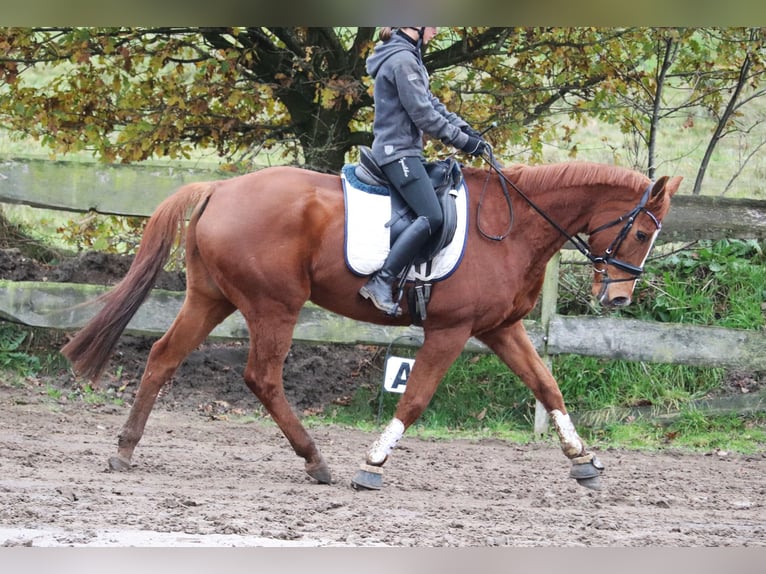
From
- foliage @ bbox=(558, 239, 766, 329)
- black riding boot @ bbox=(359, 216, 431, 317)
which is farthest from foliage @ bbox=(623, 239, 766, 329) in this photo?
black riding boot @ bbox=(359, 216, 431, 317)

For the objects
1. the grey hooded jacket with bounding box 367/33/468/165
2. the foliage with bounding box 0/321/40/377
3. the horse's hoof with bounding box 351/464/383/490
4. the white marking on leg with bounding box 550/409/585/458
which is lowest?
the foliage with bounding box 0/321/40/377

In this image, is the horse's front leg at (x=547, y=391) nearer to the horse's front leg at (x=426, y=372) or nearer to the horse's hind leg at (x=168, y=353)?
the horse's front leg at (x=426, y=372)

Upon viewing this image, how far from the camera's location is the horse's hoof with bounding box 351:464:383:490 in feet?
18.4

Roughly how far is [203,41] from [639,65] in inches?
163

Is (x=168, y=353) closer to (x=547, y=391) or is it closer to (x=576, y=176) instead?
(x=547, y=391)

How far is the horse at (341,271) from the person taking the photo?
5711 mm

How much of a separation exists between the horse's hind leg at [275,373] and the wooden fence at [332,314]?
196 cm

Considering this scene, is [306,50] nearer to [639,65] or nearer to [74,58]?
[74,58]

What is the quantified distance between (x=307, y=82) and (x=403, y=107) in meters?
3.23

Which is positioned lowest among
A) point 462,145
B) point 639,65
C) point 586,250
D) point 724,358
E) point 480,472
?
point 480,472

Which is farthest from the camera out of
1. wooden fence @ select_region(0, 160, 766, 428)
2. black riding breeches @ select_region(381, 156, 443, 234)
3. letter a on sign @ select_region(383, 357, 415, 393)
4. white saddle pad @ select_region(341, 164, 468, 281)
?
wooden fence @ select_region(0, 160, 766, 428)

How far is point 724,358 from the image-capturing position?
773 centimetres

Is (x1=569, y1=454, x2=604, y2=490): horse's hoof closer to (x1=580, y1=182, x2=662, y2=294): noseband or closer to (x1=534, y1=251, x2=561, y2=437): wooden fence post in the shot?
(x1=580, y1=182, x2=662, y2=294): noseband

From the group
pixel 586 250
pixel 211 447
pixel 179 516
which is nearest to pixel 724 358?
pixel 586 250
